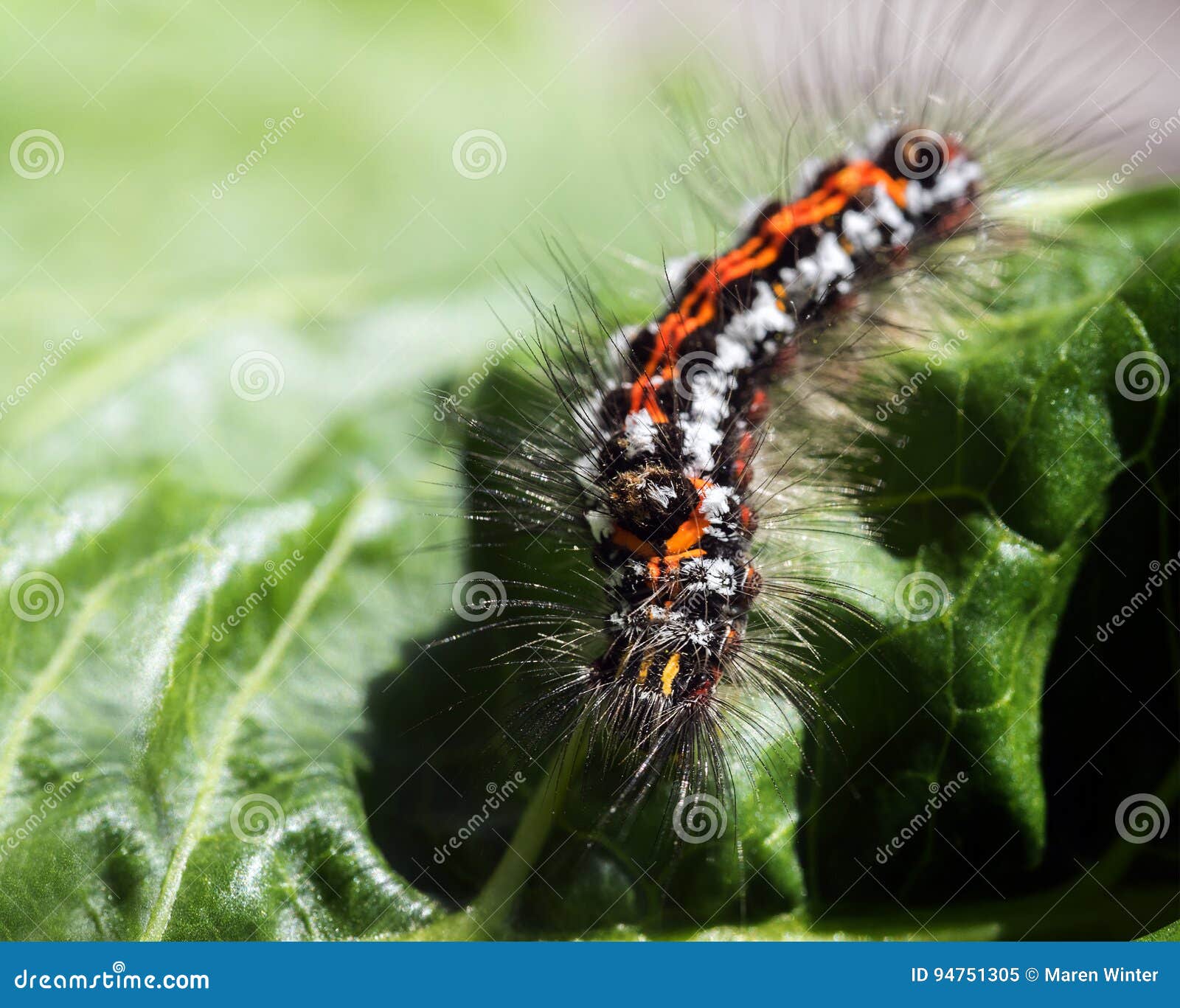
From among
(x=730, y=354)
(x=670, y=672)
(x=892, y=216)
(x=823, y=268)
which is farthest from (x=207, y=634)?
(x=892, y=216)

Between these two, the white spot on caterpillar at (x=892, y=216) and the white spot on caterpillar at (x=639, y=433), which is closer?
the white spot on caterpillar at (x=639, y=433)

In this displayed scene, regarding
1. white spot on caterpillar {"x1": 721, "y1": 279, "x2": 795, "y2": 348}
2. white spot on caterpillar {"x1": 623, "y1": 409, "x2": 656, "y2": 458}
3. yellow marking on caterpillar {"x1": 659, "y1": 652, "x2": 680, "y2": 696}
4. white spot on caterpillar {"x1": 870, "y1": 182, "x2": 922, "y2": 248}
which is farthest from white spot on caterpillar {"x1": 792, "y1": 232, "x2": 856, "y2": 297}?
yellow marking on caterpillar {"x1": 659, "y1": 652, "x2": 680, "y2": 696}

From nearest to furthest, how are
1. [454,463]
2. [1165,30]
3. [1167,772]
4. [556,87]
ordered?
[1167,772] → [454,463] → [556,87] → [1165,30]

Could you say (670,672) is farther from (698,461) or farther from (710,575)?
(698,461)

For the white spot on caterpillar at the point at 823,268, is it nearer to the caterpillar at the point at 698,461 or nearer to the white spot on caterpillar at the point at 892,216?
the caterpillar at the point at 698,461

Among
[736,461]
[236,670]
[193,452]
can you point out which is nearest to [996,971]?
[736,461]

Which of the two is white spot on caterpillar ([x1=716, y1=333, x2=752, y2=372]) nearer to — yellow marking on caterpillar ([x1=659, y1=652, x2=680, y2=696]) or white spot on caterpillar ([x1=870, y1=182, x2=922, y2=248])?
white spot on caterpillar ([x1=870, y1=182, x2=922, y2=248])

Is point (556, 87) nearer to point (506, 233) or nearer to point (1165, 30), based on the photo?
point (506, 233)

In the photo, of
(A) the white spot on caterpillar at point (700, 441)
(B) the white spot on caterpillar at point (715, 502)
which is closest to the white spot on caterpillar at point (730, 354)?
(A) the white spot on caterpillar at point (700, 441)
